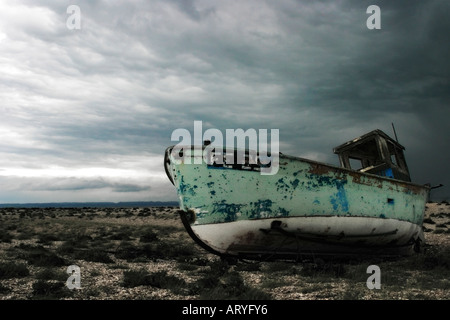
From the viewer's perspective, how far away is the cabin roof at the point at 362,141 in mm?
14344

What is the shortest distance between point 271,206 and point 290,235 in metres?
0.99

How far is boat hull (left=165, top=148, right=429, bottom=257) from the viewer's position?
9867 millimetres

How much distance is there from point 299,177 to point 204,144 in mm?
2754

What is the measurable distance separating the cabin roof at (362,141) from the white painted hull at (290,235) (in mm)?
3906

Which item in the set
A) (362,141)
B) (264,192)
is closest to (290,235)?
(264,192)

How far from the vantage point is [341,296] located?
7461 millimetres

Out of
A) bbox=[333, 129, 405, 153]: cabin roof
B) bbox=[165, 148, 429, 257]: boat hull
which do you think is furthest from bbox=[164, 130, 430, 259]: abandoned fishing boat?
bbox=[333, 129, 405, 153]: cabin roof

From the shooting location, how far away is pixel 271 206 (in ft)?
32.6

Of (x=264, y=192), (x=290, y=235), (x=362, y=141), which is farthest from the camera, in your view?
(x=362, y=141)

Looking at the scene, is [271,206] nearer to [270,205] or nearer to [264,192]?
[270,205]

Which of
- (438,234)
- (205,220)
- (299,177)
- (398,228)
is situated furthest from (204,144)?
(438,234)
